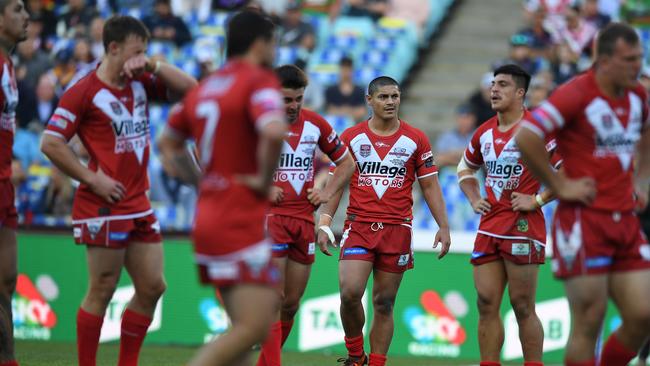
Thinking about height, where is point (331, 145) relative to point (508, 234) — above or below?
above

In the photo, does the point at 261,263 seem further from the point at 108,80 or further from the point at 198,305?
the point at 198,305

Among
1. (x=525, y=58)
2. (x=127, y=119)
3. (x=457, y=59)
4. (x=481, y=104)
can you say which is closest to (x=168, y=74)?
(x=127, y=119)

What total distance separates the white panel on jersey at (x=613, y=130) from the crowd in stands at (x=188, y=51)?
10.1 m

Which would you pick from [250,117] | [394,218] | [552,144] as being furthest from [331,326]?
[250,117]

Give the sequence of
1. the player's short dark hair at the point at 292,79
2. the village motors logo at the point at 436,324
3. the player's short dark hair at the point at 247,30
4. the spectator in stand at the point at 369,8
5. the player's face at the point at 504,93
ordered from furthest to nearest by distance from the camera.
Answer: the spectator in stand at the point at 369,8, the village motors logo at the point at 436,324, the player's face at the point at 504,93, the player's short dark hair at the point at 292,79, the player's short dark hair at the point at 247,30

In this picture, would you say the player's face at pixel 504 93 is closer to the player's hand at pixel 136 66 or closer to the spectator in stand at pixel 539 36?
the player's hand at pixel 136 66

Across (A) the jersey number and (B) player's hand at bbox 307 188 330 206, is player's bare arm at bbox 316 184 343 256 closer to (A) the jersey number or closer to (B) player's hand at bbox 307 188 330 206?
(B) player's hand at bbox 307 188 330 206

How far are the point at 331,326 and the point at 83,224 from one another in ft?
19.9

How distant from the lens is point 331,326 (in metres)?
14.2

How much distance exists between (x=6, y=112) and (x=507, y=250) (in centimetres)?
453

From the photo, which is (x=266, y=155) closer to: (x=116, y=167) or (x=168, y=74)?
(x=168, y=74)

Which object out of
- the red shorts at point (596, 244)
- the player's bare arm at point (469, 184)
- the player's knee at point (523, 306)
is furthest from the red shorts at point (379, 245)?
the red shorts at point (596, 244)

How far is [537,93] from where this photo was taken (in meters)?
16.0

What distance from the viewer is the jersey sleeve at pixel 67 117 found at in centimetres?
849
